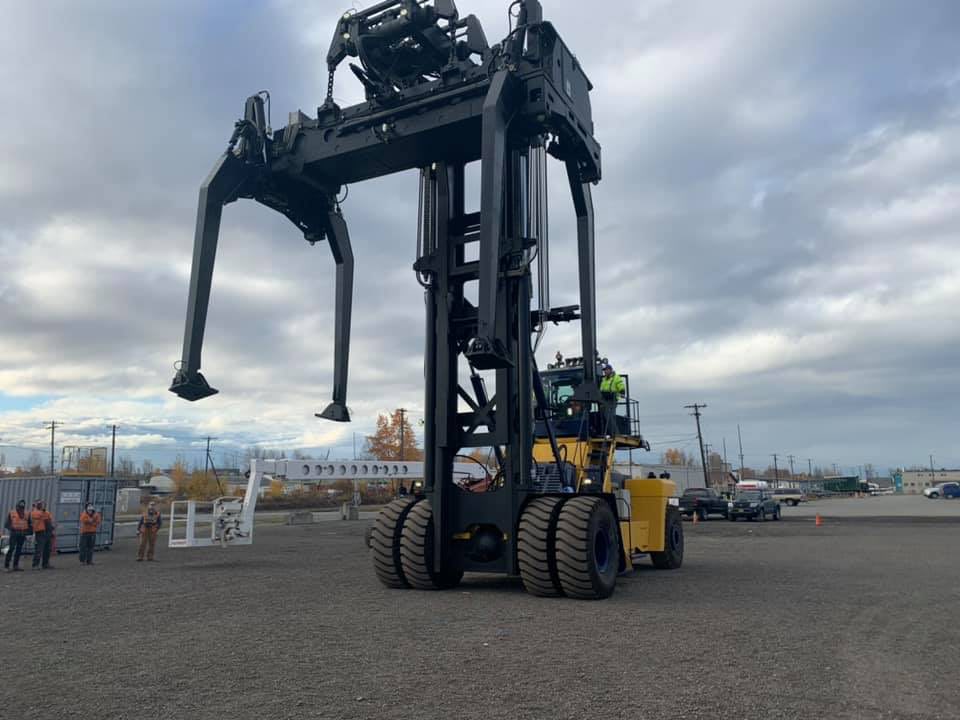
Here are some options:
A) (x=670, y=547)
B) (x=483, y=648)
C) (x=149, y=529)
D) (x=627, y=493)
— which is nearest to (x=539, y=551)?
(x=483, y=648)

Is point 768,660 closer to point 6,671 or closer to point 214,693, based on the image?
point 214,693

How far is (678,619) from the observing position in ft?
27.8

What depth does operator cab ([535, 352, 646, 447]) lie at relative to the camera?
43.3 ft

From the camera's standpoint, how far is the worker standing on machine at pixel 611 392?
1338 cm

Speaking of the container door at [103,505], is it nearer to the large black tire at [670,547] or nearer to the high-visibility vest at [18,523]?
the high-visibility vest at [18,523]

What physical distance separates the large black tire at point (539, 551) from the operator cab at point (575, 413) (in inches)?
104

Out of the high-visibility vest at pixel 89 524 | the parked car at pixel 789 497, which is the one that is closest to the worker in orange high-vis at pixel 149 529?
the high-visibility vest at pixel 89 524

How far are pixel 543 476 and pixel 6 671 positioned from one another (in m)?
7.66

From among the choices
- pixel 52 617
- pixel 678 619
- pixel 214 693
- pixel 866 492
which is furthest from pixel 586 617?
pixel 866 492

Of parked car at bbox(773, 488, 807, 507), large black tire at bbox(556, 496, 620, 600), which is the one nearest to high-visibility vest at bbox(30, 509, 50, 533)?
large black tire at bbox(556, 496, 620, 600)

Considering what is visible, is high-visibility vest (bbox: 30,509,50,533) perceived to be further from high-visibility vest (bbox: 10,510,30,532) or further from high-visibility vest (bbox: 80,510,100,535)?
high-visibility vest (bbox: 80,510,100,535)

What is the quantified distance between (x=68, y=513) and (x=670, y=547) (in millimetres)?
15712

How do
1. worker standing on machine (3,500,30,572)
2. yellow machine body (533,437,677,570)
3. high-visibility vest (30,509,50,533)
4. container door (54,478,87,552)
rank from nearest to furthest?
yellow machine body (533,437,677,570), worker standing on machine (3,500,30,572), high-visibility vest (30,509,50,533), container door (54,478,87,552)

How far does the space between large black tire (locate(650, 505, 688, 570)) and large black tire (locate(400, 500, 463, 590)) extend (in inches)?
198
